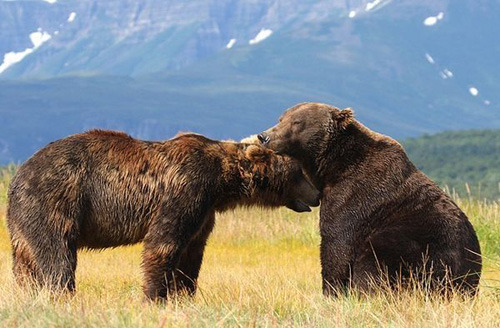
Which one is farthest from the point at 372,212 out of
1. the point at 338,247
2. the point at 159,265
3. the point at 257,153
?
the point at 159,265

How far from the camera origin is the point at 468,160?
144 m

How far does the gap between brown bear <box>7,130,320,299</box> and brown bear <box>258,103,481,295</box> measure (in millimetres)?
235

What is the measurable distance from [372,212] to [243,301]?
1.29m

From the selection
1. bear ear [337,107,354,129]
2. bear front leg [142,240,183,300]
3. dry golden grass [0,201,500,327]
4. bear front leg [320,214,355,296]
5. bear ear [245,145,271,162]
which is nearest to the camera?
dry golden grass [0,201,500,327]

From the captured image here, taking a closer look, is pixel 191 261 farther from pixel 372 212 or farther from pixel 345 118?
pixel 345 118

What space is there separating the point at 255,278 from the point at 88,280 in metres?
1.45

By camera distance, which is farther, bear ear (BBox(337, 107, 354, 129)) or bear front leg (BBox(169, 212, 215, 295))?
bear ear (BBox(337, 107, 354, 129))

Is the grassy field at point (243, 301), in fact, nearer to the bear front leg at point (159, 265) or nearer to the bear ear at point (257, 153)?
the bear front leg at point (159, 265)

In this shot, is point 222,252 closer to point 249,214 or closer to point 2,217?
point 249,214

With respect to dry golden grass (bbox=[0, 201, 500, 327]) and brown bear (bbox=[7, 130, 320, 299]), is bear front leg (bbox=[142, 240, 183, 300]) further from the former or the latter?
dry golden grass (bbox=[0, 201, 500, 327])

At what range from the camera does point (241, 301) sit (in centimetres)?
699

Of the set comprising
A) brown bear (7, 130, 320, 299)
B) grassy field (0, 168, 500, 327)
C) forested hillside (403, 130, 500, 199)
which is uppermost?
brown bear (7, 130, 320, 299)

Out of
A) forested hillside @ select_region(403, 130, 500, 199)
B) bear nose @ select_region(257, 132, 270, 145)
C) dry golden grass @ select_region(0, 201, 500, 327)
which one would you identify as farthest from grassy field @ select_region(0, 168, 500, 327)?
forested hillside @ select_region(403, 130, 500, 199)

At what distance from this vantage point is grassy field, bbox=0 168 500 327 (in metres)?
5.89
